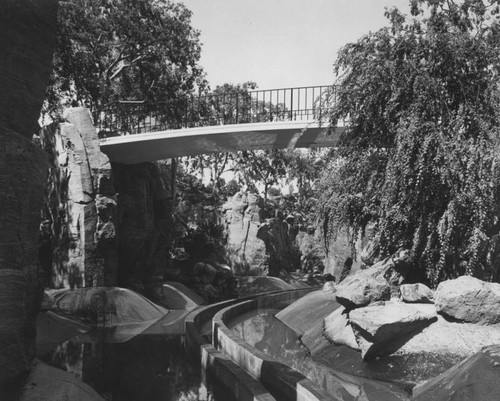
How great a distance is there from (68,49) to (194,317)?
13.9m

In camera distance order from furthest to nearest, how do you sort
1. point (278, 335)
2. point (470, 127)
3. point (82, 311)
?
1. point (82, 311)
2. point (278, 335)
3. point (470, 127)

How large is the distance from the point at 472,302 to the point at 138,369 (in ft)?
17.8

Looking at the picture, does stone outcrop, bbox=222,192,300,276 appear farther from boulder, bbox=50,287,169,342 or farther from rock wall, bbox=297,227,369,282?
boulder, bbox=50,287,169,342

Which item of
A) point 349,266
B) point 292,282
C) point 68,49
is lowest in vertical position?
point 292,282

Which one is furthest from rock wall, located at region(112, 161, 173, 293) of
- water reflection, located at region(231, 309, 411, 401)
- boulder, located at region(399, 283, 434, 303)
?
boulder, located at region(399, 283, 434, 303)

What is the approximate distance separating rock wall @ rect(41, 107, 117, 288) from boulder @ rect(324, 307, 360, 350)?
9.43 m

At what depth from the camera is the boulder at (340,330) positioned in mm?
8812

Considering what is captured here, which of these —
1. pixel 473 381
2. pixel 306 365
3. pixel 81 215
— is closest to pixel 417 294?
pixel 306 365

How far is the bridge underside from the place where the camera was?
16938mm

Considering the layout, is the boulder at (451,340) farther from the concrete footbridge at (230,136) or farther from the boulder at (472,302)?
the concrete footbridge at (230,136)

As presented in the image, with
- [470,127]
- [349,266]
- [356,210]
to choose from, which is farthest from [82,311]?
[349,266]

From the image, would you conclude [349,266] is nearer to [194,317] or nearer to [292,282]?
[292,282]

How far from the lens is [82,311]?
47.0ft

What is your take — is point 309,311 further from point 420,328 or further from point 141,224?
point 141,224
